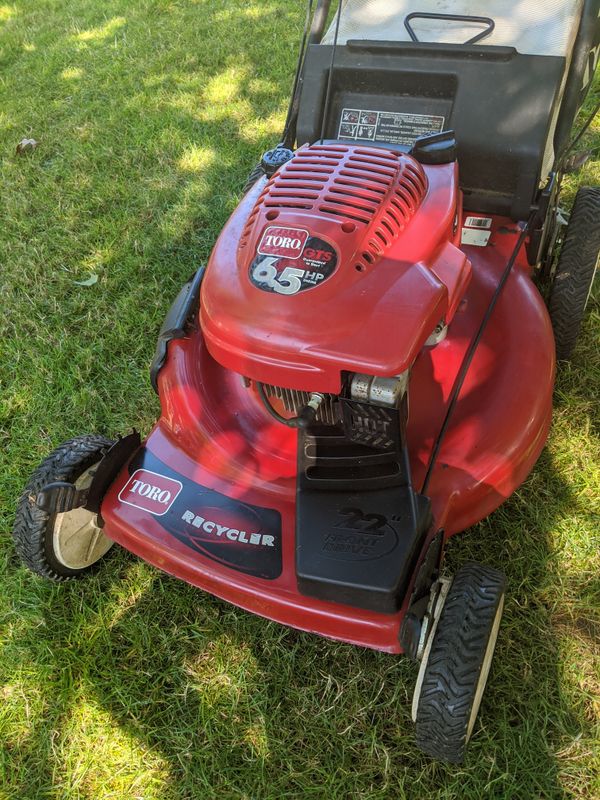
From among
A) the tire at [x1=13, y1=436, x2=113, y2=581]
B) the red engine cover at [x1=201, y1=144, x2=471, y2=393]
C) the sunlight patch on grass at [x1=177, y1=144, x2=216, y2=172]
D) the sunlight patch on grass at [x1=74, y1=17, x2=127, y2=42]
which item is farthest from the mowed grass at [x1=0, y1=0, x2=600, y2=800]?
the sunlight patch on grass at [x1=74, y1=17, x2=127, y2=42]

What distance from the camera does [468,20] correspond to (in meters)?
2.00

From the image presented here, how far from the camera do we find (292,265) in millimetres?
1346

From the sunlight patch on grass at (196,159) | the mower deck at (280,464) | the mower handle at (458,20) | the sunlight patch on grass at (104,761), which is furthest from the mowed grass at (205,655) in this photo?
the mower handle at (458,20)

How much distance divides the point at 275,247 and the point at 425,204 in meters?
0.40

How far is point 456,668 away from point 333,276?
2.62 ft

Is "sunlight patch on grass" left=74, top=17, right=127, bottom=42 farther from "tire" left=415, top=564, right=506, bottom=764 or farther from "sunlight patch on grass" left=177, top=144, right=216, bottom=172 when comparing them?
"tire" left=415, top=564, right=506, bottom=764

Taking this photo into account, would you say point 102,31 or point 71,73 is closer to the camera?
point 71,73

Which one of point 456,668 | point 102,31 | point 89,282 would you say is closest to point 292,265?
point 456,668

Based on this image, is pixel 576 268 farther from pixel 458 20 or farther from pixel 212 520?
pixel 212 520

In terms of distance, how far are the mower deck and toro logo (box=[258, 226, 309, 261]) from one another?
56 centimetres

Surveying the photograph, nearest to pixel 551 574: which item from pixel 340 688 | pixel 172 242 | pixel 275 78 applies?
pixel 340 688

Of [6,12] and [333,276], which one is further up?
[333,276]

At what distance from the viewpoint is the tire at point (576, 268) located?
2020mm

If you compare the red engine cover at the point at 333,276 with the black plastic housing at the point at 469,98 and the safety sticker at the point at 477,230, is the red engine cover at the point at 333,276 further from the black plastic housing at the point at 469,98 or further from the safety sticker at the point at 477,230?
the safety sticker at the point at 477,230
